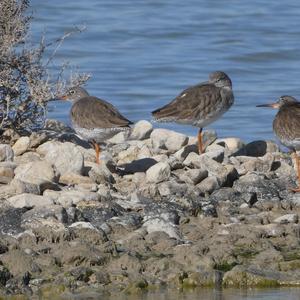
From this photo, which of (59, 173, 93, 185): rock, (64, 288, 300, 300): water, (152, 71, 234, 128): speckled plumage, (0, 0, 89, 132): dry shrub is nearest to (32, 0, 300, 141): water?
(152, 71, 234, 128): speckled plumage

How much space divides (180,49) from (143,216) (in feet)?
41.7

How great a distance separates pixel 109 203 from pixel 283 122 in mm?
2677

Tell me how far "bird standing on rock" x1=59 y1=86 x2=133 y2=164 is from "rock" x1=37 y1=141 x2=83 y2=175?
0.61 meters

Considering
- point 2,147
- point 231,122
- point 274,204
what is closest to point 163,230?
point 274,204

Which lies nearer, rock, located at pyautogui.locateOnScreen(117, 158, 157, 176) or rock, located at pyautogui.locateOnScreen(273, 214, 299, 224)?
rock, located at pyautogui.locateOnScreen(273, 214, 299, 224)

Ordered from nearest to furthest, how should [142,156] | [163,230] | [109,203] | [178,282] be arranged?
[178,282], [163,230], [109,203], [142,156]

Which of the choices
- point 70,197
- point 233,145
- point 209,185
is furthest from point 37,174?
point 233,145

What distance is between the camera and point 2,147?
1190cm

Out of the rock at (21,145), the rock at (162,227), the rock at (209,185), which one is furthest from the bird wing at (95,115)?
the rock at (162,227)

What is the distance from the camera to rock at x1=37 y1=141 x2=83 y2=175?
1172cm

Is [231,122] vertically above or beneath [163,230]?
beneath

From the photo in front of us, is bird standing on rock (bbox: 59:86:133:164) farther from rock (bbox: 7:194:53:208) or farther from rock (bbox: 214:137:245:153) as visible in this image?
rock (bbox: 7:194:53:208)

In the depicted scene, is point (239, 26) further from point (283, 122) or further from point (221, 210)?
point (221, 210)

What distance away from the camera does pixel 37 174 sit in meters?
11.3
